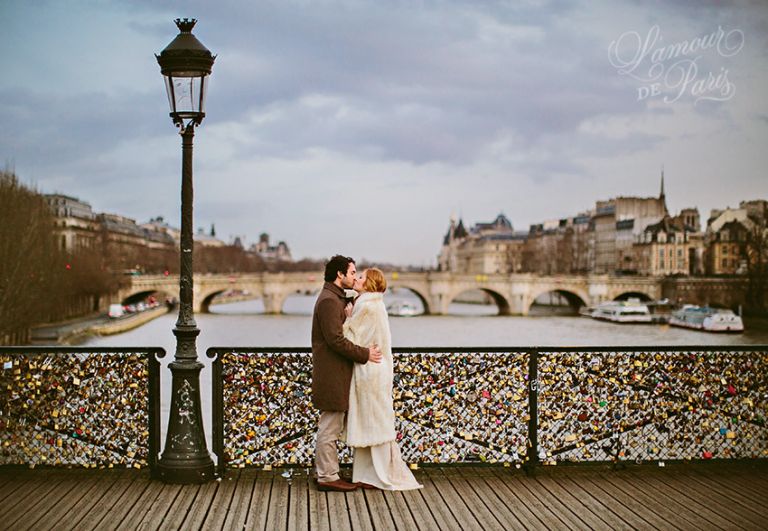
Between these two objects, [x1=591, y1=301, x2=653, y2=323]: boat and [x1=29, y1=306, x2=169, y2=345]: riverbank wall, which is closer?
[x1=29, y1=306, x2=169, y2=345]: riverbank wall

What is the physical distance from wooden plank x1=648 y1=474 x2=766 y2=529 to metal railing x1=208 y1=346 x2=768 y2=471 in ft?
1.25

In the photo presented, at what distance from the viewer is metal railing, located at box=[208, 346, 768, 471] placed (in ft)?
21.8

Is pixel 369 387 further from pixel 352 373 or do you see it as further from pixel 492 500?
pixel 492 500

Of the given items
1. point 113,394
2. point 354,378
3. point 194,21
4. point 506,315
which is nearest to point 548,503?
point 354,378

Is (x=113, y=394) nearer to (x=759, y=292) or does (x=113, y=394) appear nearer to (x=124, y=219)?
(x=759, y=292)

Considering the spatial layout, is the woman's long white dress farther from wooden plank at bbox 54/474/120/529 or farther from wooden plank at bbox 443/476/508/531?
wooden plank at bbox 54/474/120/529

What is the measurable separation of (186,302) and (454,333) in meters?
40.9

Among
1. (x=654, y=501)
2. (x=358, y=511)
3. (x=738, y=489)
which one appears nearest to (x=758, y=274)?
(x=738, y=489)

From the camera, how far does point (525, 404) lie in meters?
6.84

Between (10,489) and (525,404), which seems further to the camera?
(525,404)

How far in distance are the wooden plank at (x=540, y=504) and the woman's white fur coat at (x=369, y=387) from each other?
99 centimetres

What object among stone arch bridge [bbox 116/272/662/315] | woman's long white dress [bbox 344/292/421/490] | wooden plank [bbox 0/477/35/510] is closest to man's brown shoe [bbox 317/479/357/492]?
woman's long white dress [bbox 344/292/421/490]

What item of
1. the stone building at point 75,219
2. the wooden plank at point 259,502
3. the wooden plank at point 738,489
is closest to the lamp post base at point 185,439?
the wooden plank at point 259,502

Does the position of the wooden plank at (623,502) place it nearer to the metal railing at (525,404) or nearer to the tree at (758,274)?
the metal railing at (525,404)
